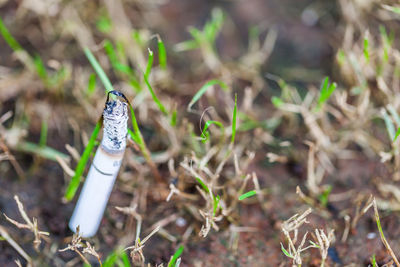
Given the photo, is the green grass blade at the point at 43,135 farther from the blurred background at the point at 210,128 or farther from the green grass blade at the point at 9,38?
the green grass blade at the point at 9,38

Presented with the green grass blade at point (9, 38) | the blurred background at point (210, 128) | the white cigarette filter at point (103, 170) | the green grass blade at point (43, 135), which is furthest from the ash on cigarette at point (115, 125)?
the green grass blade at point (9, 38)

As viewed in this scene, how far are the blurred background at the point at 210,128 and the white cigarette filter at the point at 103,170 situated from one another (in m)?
0.09

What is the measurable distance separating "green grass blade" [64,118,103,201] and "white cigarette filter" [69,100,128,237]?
57mm

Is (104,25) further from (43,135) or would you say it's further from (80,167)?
(80,167)

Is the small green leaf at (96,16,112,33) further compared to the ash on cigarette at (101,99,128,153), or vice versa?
the small green leaf at (96,16,112,33)

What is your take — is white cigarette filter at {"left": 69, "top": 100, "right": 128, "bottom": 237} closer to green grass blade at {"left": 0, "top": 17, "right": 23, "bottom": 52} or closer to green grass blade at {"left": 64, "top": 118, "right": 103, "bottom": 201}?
green grass blade at {"left": 64, "top": 118, "right": 103, "bottom": 201}

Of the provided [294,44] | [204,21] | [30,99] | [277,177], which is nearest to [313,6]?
[294,44]

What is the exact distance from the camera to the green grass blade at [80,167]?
3.66ft

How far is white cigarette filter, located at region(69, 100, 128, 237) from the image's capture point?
0.97m

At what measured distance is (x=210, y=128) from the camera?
1410 millimetres

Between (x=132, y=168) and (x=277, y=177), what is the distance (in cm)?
45

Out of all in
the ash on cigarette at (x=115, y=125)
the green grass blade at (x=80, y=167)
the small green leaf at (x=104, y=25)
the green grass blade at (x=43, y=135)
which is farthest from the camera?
the small green leaf at (x=104, y=25)

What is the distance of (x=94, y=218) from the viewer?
1.15 m

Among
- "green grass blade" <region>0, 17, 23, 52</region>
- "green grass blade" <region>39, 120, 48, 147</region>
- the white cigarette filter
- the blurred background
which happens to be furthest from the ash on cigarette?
"green grass blade" <region>0, 17, 23, 52</region>
